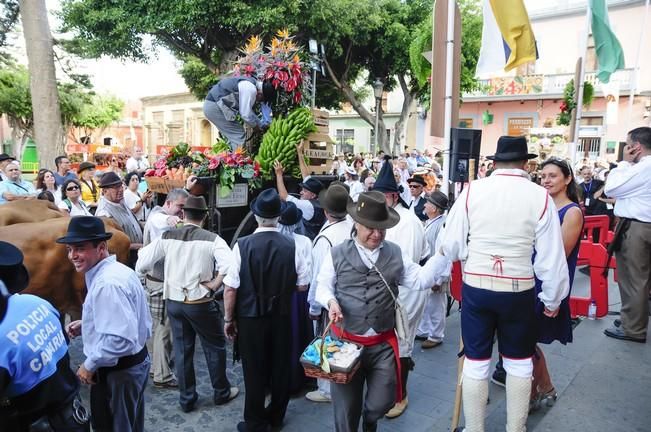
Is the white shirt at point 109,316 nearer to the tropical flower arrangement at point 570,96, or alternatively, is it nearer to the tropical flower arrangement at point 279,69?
the tropical flower arrangement at point 279,69

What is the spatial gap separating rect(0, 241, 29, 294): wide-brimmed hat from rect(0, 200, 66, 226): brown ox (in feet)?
7.41

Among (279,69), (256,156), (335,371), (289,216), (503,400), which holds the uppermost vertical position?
(279,69)

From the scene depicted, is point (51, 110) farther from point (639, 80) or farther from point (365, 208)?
point (639, 80)

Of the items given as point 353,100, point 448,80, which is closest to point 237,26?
point 353,100

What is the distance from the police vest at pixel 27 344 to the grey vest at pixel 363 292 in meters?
1.63

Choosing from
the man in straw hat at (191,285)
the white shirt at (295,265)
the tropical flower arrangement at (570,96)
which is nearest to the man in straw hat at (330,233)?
the white shirt at (295,265)

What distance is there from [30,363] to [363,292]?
5.95 ft

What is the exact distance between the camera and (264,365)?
12.2 ft

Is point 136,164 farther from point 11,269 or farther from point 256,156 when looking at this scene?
point 11,269

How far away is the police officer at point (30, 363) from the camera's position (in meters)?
1.94

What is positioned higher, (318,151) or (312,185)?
(318,151)

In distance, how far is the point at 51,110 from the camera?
1022 cm

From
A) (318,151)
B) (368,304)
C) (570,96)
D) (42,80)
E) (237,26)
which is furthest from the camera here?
(237,26)

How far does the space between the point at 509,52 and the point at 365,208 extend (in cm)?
315
